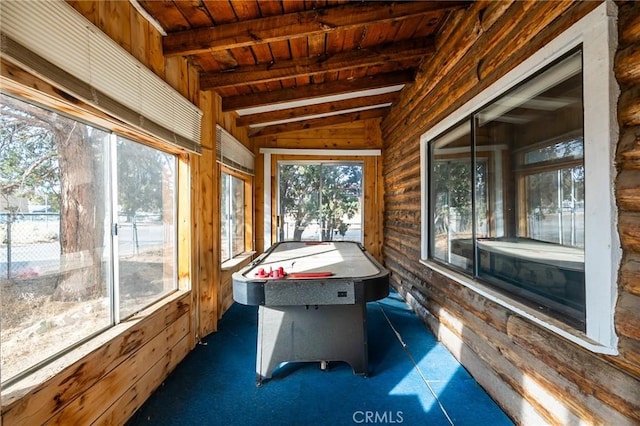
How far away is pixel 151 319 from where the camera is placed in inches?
85.0

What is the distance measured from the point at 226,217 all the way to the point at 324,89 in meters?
2.12

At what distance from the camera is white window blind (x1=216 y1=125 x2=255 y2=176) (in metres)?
3.51

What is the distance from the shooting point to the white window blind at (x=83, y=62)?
4.01 ft

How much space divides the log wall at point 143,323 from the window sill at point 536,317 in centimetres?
237

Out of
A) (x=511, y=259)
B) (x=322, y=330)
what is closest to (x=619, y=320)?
(x=511, y=259)

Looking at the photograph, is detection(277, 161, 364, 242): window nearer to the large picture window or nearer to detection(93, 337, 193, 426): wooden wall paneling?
the large picture window

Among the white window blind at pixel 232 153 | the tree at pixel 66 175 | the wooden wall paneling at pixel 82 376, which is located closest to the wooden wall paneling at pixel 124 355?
the wooden wall paneling at pixel 82 376

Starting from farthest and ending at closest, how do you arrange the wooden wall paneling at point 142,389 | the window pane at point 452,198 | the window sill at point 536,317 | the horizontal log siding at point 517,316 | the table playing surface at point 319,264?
the window pane at point 452,198 < the table playing surface at point 319,264 < the wooden wall paneling at point 142,389 < the window sill at point 536,317 < the horizontal log siding at point 517,316

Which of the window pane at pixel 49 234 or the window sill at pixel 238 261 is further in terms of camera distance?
the window sill at pixel 238 261

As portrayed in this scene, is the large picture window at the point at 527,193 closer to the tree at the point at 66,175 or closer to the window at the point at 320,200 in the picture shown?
the tree at the point at 66,175

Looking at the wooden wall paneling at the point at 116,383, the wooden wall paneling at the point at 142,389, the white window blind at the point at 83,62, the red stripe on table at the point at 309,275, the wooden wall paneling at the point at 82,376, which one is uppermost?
the white window blind at the point at 83,62

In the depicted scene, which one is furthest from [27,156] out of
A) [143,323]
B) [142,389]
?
[142,389]

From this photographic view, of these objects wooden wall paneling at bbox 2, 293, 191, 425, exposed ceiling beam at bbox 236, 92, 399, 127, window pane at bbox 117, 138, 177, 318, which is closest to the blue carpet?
wooden wall paneling at bbox 2, 293, 191, 425

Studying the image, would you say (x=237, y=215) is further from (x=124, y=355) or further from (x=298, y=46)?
(x=124, y=355)
